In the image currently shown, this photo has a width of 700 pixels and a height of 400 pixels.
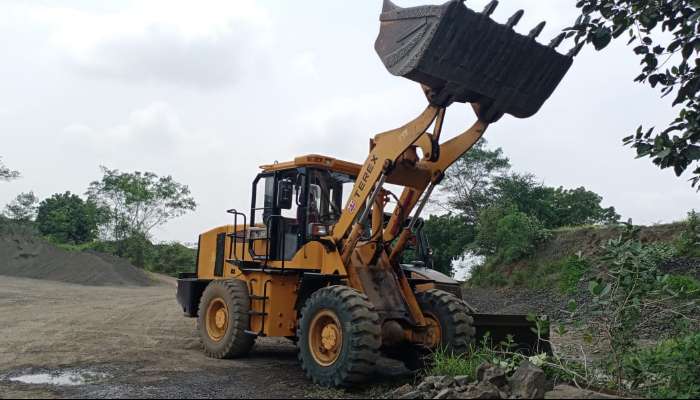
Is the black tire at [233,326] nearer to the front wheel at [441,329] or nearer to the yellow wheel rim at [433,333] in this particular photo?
the front wheel at [441,329]

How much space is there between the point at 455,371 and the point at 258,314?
3.28 meters

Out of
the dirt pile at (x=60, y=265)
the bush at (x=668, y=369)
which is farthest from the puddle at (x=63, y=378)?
the dirt pile at (x=60, y=265)

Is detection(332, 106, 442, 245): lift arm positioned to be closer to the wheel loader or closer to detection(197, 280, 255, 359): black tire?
the wheel loader

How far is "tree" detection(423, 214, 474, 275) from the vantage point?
32.2 m

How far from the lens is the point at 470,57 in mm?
7047

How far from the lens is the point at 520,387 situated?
5629 mm

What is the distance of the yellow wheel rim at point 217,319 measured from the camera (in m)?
9.76

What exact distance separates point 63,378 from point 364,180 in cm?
427

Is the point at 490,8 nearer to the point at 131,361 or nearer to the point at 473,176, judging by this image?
the point at 131,361

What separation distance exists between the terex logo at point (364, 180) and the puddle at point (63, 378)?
3627mm

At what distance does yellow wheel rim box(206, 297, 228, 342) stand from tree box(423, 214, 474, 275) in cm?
2228

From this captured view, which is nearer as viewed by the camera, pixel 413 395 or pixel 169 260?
pixel 413 395

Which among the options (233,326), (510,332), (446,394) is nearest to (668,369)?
(510,332)

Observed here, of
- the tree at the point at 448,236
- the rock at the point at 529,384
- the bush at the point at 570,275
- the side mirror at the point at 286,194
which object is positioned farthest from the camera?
the tree at the point at 448,236
